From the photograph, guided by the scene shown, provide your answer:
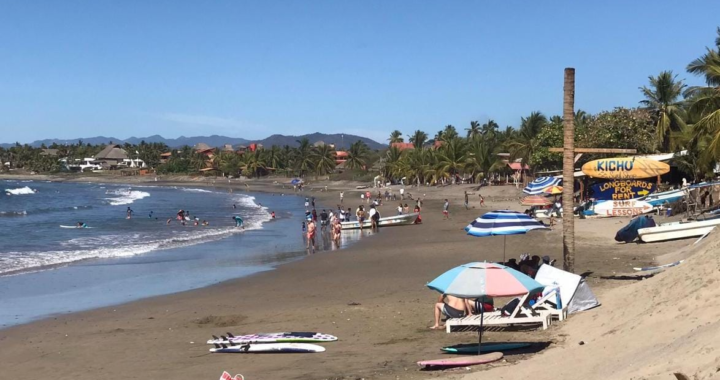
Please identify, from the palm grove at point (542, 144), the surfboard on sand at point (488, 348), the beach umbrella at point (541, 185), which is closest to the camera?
the surfboard on sand at point (488, 348)

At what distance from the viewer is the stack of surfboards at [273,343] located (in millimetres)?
10791

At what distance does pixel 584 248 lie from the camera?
71.1ft

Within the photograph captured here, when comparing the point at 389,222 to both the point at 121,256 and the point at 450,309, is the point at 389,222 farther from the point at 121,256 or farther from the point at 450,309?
the point at 450,309

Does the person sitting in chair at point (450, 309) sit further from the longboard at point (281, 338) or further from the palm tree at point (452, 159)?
the palm tree at point (452, 159)

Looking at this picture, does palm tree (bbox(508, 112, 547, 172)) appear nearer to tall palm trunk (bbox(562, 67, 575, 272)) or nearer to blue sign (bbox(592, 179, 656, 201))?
blue sign (bbox(592, 179, 656, 201))

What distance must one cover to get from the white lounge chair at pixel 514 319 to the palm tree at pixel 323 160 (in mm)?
104812

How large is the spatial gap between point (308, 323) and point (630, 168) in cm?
2288

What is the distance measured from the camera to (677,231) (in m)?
19.9

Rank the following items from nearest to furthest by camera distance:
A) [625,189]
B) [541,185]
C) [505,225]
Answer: [505,225]
[625,189]
[541,185]

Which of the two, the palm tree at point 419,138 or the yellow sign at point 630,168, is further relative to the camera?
the palm tree at point 419,138

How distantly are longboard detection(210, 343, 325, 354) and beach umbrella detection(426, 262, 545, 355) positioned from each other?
2.40 meters

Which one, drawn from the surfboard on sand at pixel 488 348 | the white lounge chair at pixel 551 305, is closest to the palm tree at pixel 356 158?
the white lounge chair at pixel 551 305

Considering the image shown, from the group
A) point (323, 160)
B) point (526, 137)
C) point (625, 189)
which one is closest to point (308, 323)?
point (625, 189)

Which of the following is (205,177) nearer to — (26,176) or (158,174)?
(158,174)
